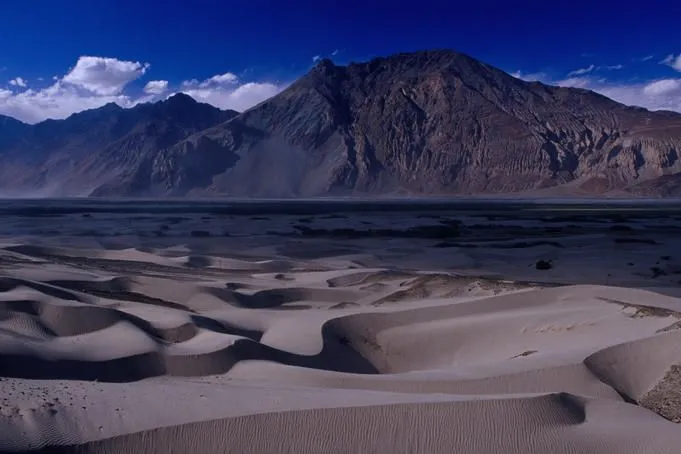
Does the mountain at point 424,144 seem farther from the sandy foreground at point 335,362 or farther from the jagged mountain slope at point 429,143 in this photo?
the sandy foreground at point 335,362

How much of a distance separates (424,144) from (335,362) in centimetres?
14958

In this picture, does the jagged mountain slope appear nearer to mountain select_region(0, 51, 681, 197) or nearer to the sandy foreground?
mountain select_region(0, 51, 681, 197)

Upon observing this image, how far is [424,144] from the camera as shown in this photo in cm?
15462

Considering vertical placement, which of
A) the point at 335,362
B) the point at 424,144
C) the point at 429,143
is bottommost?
the point at 335,362

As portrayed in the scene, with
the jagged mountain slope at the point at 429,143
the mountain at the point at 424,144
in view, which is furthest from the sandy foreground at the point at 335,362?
the jagged mountain slope at the point at 429,143

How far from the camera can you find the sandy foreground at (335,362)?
423 centimetres

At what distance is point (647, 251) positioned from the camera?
73.8 ft

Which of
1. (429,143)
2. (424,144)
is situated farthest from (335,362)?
(429,143)

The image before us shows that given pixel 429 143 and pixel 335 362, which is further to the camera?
pixel 429 143

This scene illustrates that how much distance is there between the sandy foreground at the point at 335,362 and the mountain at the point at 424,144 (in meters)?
124

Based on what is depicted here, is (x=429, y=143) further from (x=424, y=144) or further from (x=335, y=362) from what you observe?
(x=335, y=362)

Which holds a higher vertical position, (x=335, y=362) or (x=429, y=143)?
(x=429, y=143)

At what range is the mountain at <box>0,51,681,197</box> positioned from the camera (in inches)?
5438

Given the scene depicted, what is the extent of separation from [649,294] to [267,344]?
6.17 meters
